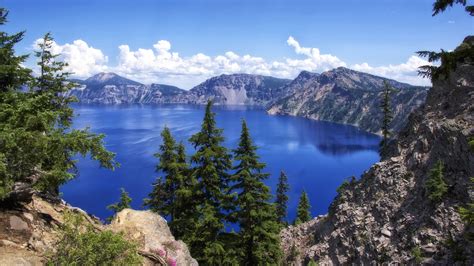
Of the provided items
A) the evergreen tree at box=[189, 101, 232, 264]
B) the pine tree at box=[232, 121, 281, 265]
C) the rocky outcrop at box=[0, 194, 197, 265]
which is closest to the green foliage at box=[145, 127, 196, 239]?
the evergreen tree at box=[189, 101, 232, 264]

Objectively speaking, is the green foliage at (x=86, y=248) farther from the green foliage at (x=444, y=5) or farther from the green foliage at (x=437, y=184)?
the green foliage at (x=437, y=184)

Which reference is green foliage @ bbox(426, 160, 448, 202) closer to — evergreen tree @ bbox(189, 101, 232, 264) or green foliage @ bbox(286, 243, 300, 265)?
green foliage @ bbox(286, 243, 300, 265)

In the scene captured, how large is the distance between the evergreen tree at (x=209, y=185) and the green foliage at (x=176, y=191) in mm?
892

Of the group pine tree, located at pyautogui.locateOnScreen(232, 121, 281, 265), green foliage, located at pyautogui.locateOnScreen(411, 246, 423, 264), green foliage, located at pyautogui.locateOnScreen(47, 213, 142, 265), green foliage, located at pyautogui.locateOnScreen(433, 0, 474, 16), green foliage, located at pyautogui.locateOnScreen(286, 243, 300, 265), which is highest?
green foliage, located at pyautogui.locateOnScreen(433, 0, 474, 16)

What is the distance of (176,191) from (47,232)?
530 inches

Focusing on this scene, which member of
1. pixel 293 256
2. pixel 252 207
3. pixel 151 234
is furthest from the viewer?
pixel 293 256

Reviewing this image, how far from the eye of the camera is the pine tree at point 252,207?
89.1 ft

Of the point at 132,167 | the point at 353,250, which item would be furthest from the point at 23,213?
the point at 132,167

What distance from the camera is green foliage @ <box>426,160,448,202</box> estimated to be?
2992 cm

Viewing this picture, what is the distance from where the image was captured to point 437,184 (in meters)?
30.1

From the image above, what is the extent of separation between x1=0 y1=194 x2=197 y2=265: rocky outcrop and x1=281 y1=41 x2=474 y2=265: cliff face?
66.6 ft

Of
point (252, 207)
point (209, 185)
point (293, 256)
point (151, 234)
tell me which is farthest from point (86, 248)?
point (293, 256)

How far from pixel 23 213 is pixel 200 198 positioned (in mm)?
14853

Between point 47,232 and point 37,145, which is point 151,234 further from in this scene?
point 37,145
